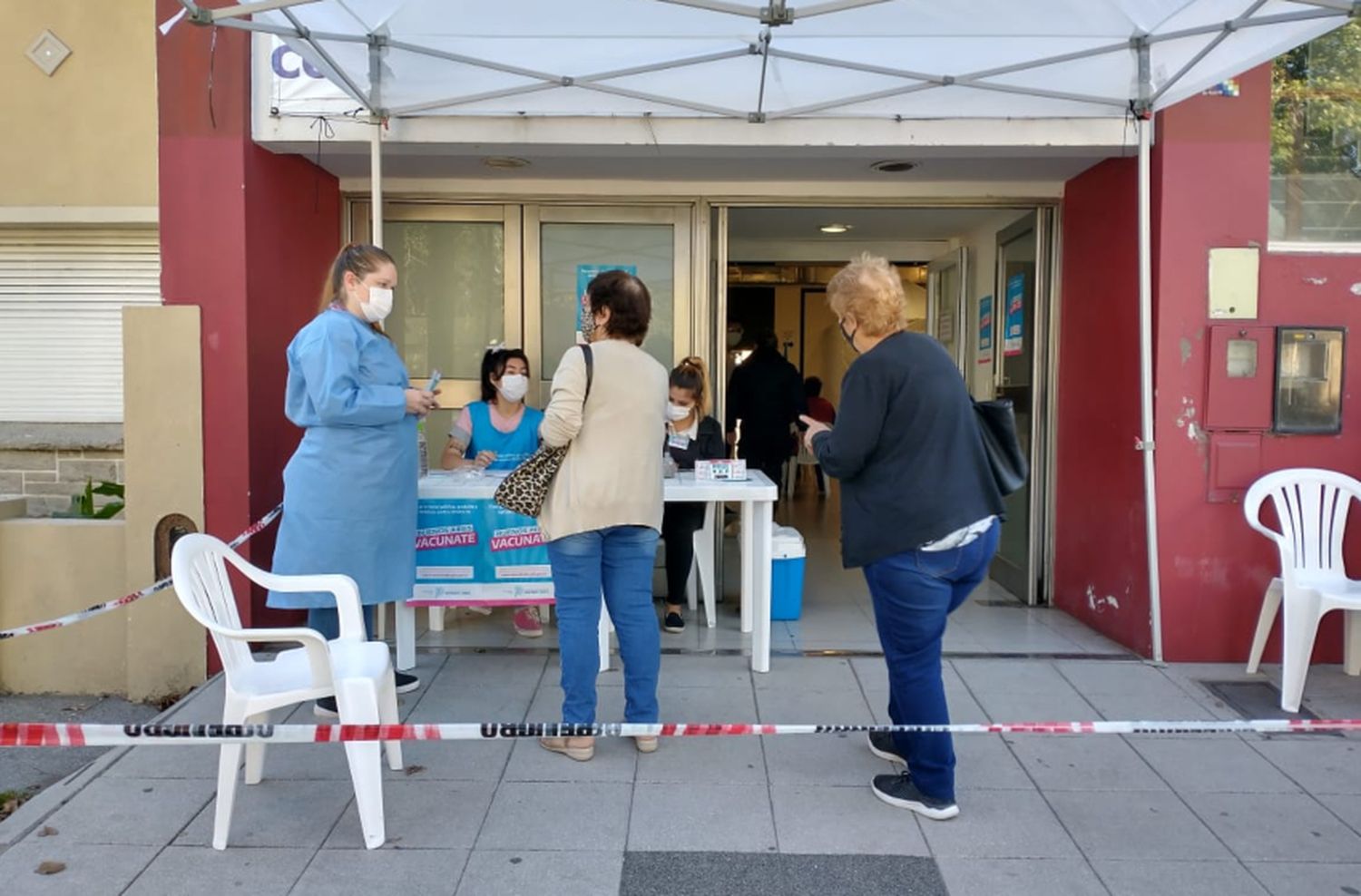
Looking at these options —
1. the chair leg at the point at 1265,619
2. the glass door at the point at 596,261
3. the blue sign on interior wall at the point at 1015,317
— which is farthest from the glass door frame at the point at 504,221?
the chair leg at the point at 1265,619

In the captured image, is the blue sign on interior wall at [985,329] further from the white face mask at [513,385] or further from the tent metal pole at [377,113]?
the tent metal pole at [377,113]

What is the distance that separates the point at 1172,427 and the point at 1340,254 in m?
1.09

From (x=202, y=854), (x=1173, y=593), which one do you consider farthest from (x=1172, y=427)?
(x=202, y=854)

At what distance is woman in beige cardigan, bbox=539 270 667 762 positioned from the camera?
123 inches

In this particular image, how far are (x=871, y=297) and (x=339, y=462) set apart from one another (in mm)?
1941

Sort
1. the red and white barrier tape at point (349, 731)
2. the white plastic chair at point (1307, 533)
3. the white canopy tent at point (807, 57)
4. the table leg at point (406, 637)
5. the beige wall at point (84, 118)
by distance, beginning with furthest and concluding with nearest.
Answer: the beige wall at point (84, 118)
the table leg at point (406, 637)
the white plastic chair at point (1307, 533)
the white canopy tent at point (807, 57)
the red and white barrier tape at point (349, 731)

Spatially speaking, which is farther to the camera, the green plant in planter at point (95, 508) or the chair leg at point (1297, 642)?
the green plant in planter at point (95, 508)

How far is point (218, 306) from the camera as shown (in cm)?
451

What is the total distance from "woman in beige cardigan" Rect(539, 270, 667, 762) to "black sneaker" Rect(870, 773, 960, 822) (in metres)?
0.80

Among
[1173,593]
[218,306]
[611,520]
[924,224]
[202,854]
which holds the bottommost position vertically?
[202,854]

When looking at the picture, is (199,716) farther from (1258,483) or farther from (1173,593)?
(1258,483)

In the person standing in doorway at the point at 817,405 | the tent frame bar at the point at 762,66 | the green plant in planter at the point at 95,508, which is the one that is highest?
the tent frame bar at the point at 762,66

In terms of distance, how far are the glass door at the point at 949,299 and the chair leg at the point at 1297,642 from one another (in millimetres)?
3021

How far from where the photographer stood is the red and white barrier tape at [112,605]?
3.18 meters
